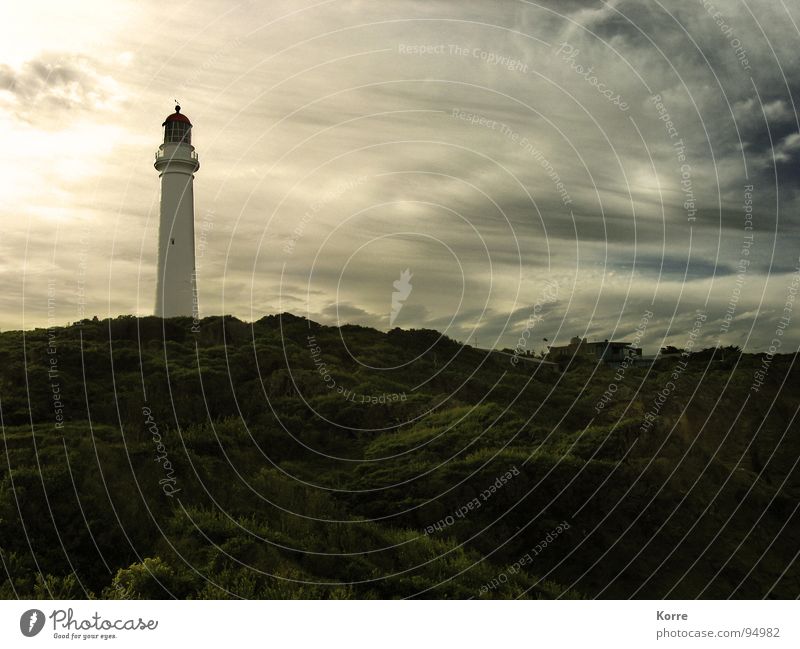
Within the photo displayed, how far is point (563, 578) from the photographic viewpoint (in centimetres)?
1780

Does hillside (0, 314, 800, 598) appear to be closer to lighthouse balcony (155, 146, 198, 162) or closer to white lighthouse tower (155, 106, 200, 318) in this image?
white lighthouse tower (155, 106, 200, 318)

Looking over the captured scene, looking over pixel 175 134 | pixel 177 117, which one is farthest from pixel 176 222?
pixel 177 117

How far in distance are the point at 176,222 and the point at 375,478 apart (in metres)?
23.4

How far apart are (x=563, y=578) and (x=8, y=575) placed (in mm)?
12727

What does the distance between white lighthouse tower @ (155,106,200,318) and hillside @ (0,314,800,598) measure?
6073 millimetres

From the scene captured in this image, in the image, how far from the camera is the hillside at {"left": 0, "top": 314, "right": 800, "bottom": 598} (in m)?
15.5

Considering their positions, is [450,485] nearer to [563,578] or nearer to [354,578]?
[563,578]

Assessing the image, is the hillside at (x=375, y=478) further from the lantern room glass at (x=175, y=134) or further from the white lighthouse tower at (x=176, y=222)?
the lantern room glass at (x=175, y=134)

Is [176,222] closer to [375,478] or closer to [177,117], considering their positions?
[177,117]

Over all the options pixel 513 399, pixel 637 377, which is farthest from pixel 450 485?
pixel 637 377

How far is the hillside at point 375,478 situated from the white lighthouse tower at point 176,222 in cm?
607

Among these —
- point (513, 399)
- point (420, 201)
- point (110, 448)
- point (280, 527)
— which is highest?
point (420, 201)

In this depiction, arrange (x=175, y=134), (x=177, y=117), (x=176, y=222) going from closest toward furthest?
1. (x=176, y=222)
2. (x=175, y=134)
3. (x=177, y=117)

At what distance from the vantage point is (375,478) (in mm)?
20766
